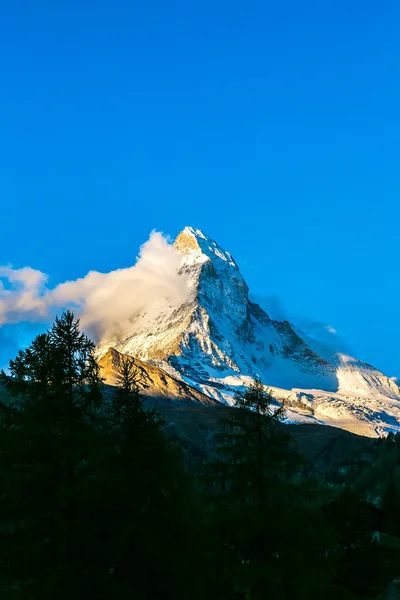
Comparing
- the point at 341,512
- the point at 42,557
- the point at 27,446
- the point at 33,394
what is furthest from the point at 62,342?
the point at 341,512

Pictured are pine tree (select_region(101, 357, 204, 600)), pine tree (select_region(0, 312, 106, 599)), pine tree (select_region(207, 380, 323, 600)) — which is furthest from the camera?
pine tree (select_region(207, 380, 323, 600))

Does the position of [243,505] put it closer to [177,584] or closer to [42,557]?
[177,584]

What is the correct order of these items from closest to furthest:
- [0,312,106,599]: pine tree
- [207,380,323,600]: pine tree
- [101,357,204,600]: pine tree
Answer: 1. [0,312,106,599]: pine tree
2. [101,357,204,600]: pine tree
3. [207,380,323,600]: pine tree

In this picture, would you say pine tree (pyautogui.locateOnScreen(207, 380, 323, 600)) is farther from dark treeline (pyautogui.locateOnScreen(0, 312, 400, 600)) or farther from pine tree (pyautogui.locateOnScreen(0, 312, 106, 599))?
pine tree (pyautogui.locateOnScreen(0, 312, 106, 599))

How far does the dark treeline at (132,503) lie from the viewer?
21.2 meters

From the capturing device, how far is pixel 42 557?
20906mm

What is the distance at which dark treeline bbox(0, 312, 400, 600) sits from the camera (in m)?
21.2

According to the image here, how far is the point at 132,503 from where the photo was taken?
2236 cm

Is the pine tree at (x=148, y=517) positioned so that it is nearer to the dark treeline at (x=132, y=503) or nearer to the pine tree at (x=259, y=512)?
the dark treeline at (x=132, y=503)

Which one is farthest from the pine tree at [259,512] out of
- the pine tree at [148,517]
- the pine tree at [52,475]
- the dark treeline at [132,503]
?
the pine tree at [52,475]

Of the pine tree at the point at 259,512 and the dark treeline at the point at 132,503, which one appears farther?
the pine tree at the point at 259,512

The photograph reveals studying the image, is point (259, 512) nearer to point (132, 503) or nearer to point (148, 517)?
point (148, 517)

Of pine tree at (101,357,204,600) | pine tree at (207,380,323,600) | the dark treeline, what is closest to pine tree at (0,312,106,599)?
the dark treeline

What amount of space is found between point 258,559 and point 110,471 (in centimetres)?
595
